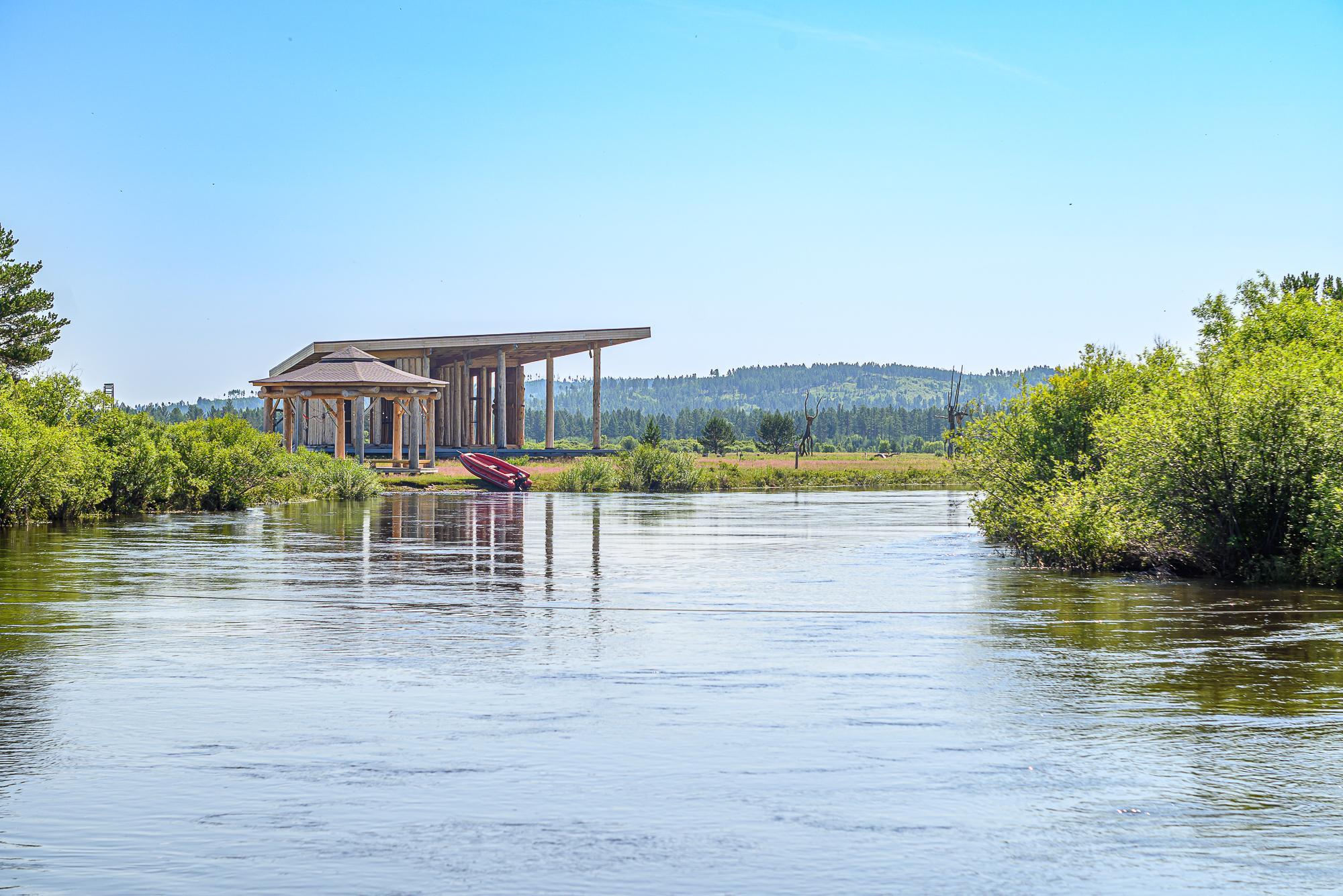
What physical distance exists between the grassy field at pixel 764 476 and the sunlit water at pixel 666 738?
33.2 m

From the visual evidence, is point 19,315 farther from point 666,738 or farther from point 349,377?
point 666,738

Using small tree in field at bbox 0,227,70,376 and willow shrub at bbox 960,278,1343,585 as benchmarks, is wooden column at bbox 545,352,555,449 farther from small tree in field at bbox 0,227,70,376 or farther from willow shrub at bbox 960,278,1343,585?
willow shrub at bbox 960,278,1343,585

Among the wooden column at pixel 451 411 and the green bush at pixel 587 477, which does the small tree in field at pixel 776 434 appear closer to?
the wooden column at pixel 451 411

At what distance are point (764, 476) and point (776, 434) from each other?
42226 millimetres

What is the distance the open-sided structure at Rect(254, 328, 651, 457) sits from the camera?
5188 cm

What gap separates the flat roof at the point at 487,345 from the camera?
2317 inches

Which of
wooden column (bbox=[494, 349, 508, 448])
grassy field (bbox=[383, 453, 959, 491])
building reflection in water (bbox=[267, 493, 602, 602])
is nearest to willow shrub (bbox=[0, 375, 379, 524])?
building reflection in water (bbox=[267, 493, 602, 602])

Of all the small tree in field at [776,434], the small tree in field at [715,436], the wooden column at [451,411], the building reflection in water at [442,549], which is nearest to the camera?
the building reflection in water at [442,549]

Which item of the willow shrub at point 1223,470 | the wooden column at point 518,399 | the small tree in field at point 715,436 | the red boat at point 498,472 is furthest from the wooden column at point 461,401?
the willow shrub at point 1223,470

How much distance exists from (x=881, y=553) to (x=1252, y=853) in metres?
16.8

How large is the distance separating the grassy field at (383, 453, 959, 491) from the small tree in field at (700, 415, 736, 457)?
1283 centimetres

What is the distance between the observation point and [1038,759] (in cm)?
795

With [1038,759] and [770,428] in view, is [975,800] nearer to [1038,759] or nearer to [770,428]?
[1038,759]

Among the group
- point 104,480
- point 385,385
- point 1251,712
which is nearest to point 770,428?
point 385,385
